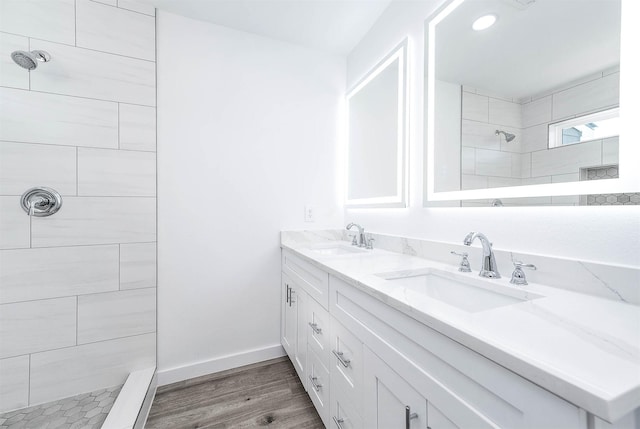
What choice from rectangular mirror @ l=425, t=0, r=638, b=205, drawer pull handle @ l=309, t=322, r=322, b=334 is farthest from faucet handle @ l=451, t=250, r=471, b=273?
drawer pull handle @ l=309, t=322, r=322, b=334

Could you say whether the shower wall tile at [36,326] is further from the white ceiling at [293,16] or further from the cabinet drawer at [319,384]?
the white ceiling at [293,16]

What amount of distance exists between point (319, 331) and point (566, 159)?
3.80 feet

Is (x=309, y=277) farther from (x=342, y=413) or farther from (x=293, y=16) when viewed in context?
(x=293, y=16)

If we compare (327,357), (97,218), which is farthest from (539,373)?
(97,218)

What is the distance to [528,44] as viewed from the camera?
3.09 ft

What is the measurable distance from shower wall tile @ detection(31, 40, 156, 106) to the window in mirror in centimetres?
201

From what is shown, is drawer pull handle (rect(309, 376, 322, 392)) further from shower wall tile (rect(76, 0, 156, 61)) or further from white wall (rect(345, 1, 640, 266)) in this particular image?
shower wall tile (rect(76, 0, 156, 61))

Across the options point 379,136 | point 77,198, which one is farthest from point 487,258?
point 77,198

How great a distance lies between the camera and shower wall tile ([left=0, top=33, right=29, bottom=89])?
1327 mm

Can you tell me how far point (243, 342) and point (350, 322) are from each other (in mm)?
1183

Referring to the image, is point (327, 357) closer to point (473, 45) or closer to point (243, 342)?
point (243, 342)

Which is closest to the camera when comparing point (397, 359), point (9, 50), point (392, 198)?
Answer: point (397, 359)

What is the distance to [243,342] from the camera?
1.82 m

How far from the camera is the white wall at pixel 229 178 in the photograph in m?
1.65
